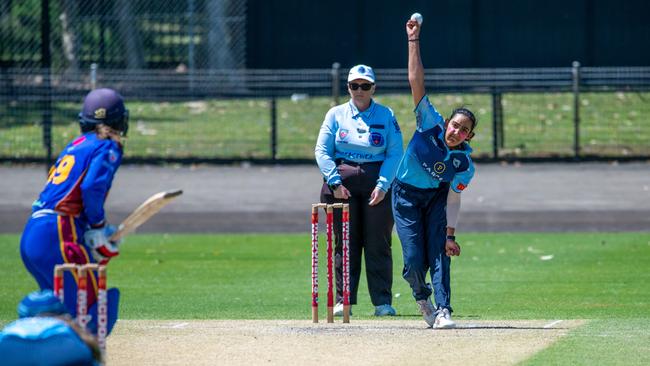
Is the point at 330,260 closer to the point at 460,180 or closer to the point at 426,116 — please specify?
the point at 460,180

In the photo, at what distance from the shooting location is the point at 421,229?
10047mm

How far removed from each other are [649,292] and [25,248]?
23.7 feet

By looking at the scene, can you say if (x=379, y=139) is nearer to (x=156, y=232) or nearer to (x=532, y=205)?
(x=156, y=232)

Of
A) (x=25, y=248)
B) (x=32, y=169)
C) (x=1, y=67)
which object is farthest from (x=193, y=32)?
(x=25, y=248)

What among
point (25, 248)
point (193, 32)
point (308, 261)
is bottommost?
point (308, 261)

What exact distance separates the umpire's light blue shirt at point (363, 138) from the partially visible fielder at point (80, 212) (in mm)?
3859

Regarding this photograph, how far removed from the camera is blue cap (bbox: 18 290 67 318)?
18.6 ft

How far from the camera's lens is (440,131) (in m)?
9.92

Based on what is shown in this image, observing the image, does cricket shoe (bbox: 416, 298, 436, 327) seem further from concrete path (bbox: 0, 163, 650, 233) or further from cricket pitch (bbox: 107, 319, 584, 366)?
concrete path (bbox: 0, 163, 650, 233)

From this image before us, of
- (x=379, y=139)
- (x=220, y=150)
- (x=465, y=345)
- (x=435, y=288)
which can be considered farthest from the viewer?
(x=220, y=150)

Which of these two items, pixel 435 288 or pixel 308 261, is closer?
pixel 435 288

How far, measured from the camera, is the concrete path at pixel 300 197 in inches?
725

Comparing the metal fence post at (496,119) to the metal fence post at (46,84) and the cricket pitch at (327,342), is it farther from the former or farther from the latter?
the cricket pitch at (327,342)

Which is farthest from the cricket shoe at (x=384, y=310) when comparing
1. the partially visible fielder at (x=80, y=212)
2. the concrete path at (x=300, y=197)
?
the concrete path at (x=300, y=197)
